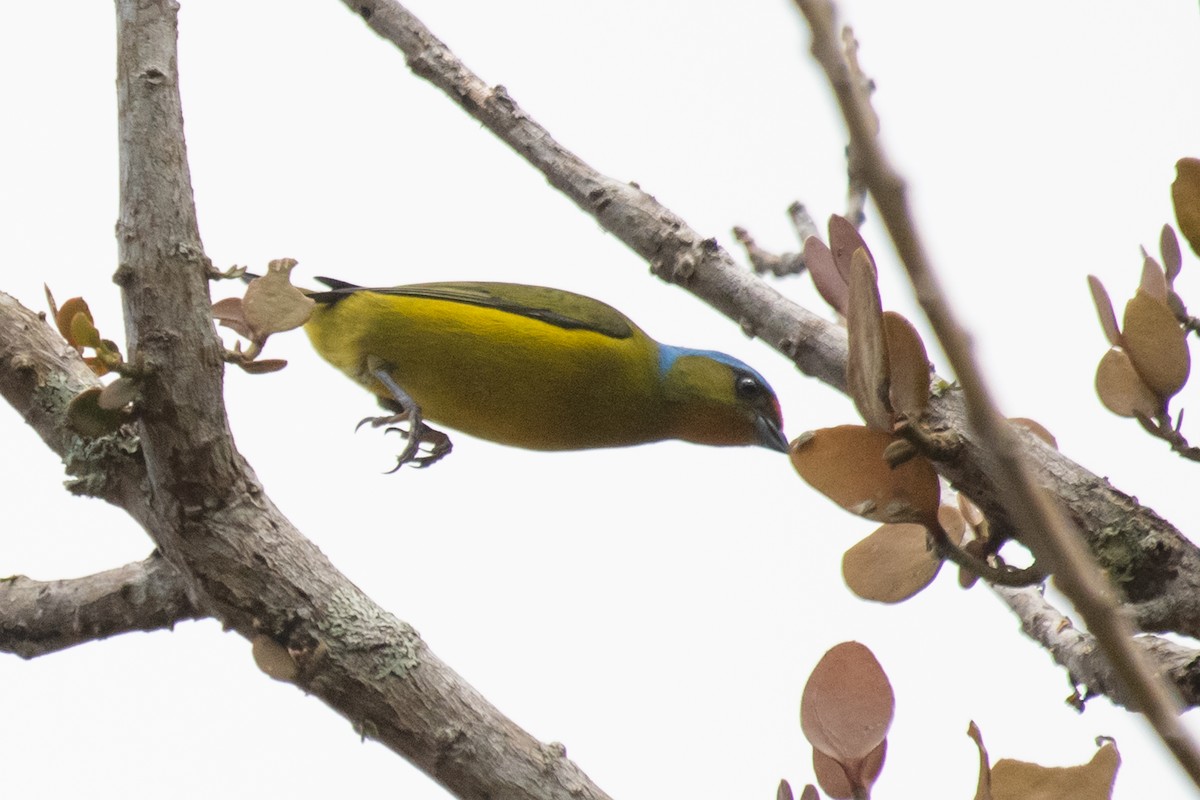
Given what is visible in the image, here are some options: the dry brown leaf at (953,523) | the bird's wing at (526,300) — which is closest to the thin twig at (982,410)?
the dry brown leaf at (953,523)

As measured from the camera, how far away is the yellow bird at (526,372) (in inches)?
171

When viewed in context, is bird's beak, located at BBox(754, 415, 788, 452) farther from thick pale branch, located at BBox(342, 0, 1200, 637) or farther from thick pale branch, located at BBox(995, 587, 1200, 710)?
thick pale branch, located at BBox(995, 587, 1200, 710)

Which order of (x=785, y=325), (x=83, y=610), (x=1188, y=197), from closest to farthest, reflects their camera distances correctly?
(x=1188, y=197) → (x=83, y=610) → (x=785, y=325)

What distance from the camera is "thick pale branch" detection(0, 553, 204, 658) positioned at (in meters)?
2.62

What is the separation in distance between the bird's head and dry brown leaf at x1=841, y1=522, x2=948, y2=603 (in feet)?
9.44

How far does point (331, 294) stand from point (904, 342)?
10.7 ft

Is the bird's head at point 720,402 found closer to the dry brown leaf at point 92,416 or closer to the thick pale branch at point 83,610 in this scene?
the thick pale branch at point 83,610

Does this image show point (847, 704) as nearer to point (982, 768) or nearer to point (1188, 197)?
point (982, 768)

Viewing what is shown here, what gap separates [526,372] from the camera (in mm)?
4402

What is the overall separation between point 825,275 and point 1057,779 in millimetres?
1019

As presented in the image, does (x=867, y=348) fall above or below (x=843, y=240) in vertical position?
below

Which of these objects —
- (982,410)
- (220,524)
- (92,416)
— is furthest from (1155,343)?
(92,416)

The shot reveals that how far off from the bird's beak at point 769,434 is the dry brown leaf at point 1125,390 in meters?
2.91

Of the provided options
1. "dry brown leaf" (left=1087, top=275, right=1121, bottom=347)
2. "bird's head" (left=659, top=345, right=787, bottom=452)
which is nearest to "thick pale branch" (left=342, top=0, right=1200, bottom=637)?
"dry brown leaf" (left=1087, top=275, right=1121, bottom=347)
